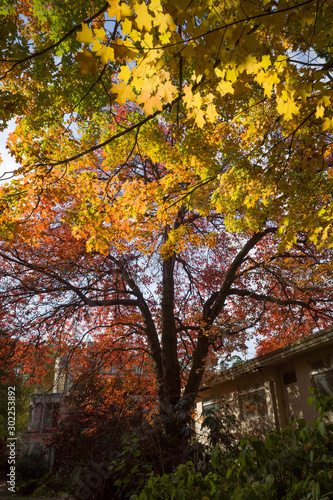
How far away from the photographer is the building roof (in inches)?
318

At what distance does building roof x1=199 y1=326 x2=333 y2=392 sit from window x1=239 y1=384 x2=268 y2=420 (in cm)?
70

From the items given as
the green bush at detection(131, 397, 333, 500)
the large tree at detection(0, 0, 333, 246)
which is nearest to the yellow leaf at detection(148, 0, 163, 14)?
the large tree at detection(0, 0, 333, 246)

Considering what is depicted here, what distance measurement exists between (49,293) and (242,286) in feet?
26.6

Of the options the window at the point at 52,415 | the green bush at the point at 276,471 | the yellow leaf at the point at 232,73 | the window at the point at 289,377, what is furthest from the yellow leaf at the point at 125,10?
the window at the point at 289,377

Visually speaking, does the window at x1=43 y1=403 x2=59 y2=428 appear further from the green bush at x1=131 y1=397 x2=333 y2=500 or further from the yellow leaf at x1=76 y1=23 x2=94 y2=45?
the yellow leaf at x1=76 y1=23 x2=94 y2=45

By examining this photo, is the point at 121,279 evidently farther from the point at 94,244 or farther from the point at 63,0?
the point at 63,0

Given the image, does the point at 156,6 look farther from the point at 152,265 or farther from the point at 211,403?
the point at 211,403

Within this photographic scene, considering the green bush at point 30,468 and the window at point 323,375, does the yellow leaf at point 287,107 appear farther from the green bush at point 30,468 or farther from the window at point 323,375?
the green bush at point 30,468

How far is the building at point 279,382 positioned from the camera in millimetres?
8773

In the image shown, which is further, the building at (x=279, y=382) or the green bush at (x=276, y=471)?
the building at (x=279, y=382)

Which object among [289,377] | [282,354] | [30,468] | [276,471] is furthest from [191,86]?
[30,468]

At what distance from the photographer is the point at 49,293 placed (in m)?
12.1

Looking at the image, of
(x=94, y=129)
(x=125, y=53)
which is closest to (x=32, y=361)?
(x=94, y=129)

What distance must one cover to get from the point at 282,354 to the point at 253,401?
11.6 feet
